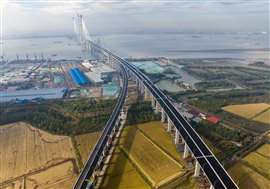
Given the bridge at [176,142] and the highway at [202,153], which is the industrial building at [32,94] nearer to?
the bridge at [176,142]

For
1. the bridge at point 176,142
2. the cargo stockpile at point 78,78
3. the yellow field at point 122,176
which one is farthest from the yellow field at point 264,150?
the cargo stockpile at point 78,78

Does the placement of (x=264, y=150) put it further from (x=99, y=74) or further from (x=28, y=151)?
(x=99, y=74)

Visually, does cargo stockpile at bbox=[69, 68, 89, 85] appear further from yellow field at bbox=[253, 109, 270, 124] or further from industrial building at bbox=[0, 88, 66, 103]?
yellow field at bbox=[253, 109, 270, 124]

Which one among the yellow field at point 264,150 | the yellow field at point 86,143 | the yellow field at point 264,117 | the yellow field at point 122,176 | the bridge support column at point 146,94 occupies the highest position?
the bridge support column at point 146,94

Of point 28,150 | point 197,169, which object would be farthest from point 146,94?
point 197,169

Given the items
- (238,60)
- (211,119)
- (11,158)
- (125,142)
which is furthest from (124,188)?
(238,60)

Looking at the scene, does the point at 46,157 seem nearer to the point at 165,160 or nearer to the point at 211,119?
the point at 165,160

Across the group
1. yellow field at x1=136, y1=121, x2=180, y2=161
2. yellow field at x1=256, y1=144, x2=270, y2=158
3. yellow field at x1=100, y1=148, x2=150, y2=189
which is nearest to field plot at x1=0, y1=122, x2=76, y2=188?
yellow field at x1=100, y1=148, x2=150, y2=189
